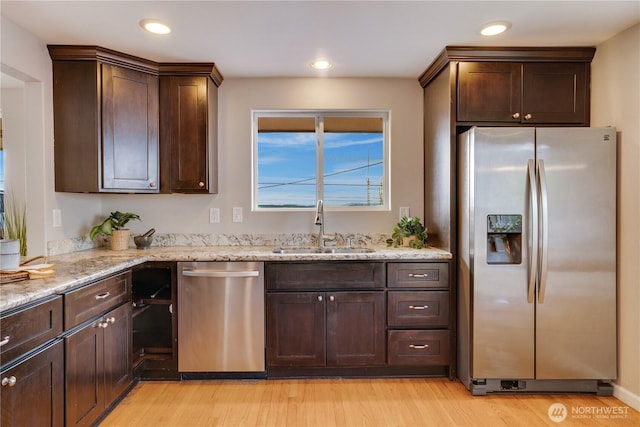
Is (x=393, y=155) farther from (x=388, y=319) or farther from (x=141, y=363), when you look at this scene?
(x=141, y=363)

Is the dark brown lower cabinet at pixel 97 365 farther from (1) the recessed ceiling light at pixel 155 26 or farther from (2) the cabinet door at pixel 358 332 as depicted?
(1) the recessed ceiling light at pixel 155 26

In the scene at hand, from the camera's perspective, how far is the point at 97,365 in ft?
6.43

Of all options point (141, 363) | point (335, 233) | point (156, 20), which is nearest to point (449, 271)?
point (335, 233)

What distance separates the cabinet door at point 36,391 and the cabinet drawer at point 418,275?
6.32 feet

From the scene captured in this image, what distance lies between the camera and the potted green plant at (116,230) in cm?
273

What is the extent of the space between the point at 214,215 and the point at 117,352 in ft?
4.22

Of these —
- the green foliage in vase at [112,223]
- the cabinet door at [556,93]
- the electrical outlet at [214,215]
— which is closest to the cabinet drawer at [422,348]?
the cabinet door at [556,93]

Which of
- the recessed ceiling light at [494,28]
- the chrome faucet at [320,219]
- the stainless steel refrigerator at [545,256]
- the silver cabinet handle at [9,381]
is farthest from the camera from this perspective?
the chrome faucet at [320,219]

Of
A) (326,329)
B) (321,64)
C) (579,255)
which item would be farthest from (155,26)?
(579,255)

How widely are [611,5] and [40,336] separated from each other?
3.26 meters

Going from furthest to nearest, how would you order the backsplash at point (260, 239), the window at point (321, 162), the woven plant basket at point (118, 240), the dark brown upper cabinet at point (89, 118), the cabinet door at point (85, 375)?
the window at point (321, 162)
the backsplash at point (260, 239)
the woven plant basket at point (118, 240)
the dark brown upper cabinet at point (89, 118)
the cabinet door at point (85, 375)

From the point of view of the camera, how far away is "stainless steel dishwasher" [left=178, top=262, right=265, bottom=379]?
2.53 meters

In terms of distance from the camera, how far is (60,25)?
2170mm

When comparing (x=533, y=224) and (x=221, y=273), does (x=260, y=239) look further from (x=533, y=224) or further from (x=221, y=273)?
(x=533, y=224)
